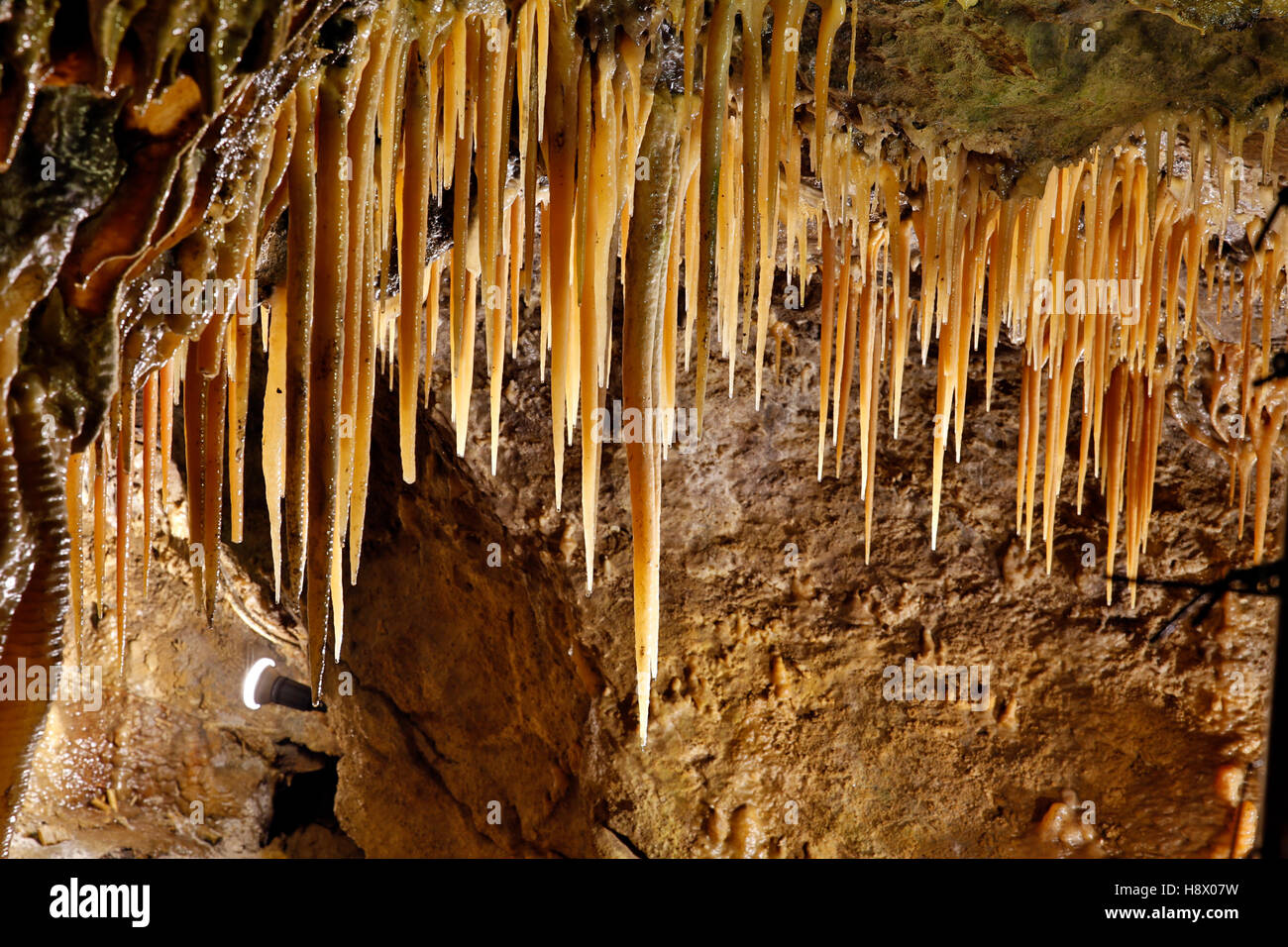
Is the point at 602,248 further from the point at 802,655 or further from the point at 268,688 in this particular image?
the point at 268,688

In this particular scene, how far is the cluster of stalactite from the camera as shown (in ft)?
6.79

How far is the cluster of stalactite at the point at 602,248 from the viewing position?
2.07 metres

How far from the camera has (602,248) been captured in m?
2.91

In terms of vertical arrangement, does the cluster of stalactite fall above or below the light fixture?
above

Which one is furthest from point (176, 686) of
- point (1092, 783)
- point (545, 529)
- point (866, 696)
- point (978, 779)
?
point (1092, 783)

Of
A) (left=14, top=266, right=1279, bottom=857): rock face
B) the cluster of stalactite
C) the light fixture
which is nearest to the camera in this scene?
the cluster of stalactite

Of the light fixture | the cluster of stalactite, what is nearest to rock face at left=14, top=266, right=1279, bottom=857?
the cluster of stalactite

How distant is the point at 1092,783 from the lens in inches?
194

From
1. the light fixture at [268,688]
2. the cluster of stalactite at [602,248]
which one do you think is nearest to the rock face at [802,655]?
the cluster of stalactite at [602,248]

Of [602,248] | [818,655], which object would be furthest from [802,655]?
[602,248]

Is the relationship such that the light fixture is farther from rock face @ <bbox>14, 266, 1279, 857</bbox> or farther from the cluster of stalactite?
the cluster of stalactite

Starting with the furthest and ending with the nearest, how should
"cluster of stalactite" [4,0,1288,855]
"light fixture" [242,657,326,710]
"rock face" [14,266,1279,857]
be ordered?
1. "light fixture" [242,657,326,710]
2. "rock face" [14,266,1279,857]
3. "cluster of stalactite" [4,0,1288,855]

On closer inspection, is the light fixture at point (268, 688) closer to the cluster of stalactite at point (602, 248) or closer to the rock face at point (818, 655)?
the rock face at point (818, 655)

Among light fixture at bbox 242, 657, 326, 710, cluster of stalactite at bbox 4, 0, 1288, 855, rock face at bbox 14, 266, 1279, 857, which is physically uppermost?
cluster of stalactite at bbox 4, 0, 1288, 855
